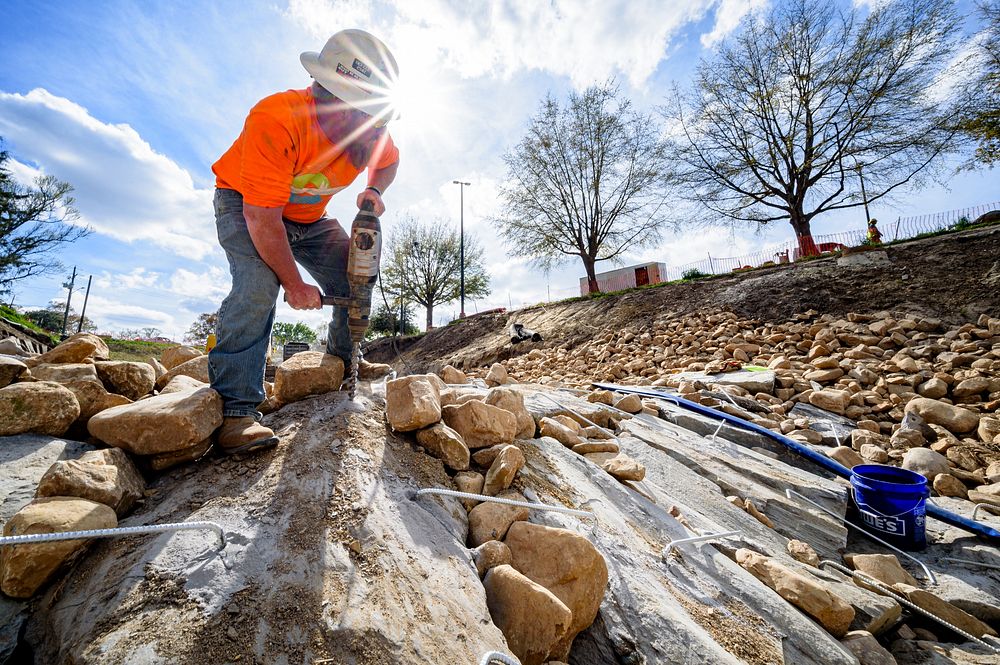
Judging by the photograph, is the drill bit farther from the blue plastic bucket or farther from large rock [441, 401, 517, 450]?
the blue plastic bucket

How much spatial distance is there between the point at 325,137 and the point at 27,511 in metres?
1.65

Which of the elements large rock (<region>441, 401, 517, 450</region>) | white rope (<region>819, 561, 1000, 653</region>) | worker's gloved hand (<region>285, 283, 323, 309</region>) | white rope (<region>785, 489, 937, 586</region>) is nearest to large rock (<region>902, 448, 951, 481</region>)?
white rope (<region>785, 489, 937, 586</region>)

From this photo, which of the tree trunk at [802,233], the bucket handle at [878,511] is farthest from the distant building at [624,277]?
the bucket handle at [878,511]

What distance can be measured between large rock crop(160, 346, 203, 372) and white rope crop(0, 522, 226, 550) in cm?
212

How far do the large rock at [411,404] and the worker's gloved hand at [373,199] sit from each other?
37.7 inches

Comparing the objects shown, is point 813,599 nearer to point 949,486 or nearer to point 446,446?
point 446,446

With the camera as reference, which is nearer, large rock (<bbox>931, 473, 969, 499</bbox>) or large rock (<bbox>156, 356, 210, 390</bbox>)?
large rock (<bbox>156, 356, 210, 390</bbox>)

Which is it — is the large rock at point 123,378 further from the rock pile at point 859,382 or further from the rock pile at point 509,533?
the rock pile at point 859,382

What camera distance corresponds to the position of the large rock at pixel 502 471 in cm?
166

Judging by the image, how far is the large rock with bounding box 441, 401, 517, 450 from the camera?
1.92m

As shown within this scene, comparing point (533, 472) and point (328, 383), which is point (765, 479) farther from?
point (328, 383)

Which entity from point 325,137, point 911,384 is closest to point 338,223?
point 325,137

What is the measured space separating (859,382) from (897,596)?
3636 millimetres

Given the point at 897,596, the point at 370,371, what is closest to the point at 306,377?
the point at 370,371
